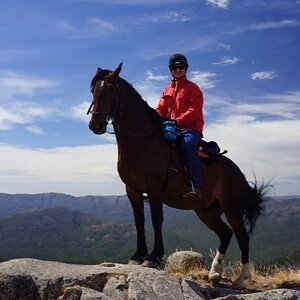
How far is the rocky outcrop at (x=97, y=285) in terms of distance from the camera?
6883 mm

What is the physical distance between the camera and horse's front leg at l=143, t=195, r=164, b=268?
792 centimetres

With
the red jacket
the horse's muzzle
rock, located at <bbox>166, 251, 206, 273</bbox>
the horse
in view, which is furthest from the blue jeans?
rock, located at <bbox>166, 251, 206, 273</bbox>

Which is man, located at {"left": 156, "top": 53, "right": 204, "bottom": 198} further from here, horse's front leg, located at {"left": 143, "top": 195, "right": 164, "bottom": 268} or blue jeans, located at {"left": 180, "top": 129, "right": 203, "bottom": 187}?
horse's front leg, located at {"left": 143, "top": 195, "right": 164, "bottom": 268}

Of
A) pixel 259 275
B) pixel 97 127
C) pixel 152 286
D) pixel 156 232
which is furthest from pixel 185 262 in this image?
pixel 97 127

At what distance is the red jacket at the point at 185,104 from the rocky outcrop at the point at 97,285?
3148 mm

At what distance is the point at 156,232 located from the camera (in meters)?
8.04

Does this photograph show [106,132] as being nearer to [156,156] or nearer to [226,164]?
[156,156]

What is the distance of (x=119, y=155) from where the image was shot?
8.09 metres

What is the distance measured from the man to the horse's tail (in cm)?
201

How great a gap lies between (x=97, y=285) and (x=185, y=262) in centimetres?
386

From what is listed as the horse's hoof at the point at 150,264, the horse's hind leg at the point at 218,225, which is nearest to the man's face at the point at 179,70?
the horse's hind leg at the point at 218,225

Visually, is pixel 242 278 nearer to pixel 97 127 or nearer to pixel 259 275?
pixel 259 275

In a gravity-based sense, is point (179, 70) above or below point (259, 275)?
above

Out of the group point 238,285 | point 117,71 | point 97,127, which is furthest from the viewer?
point 238,285
